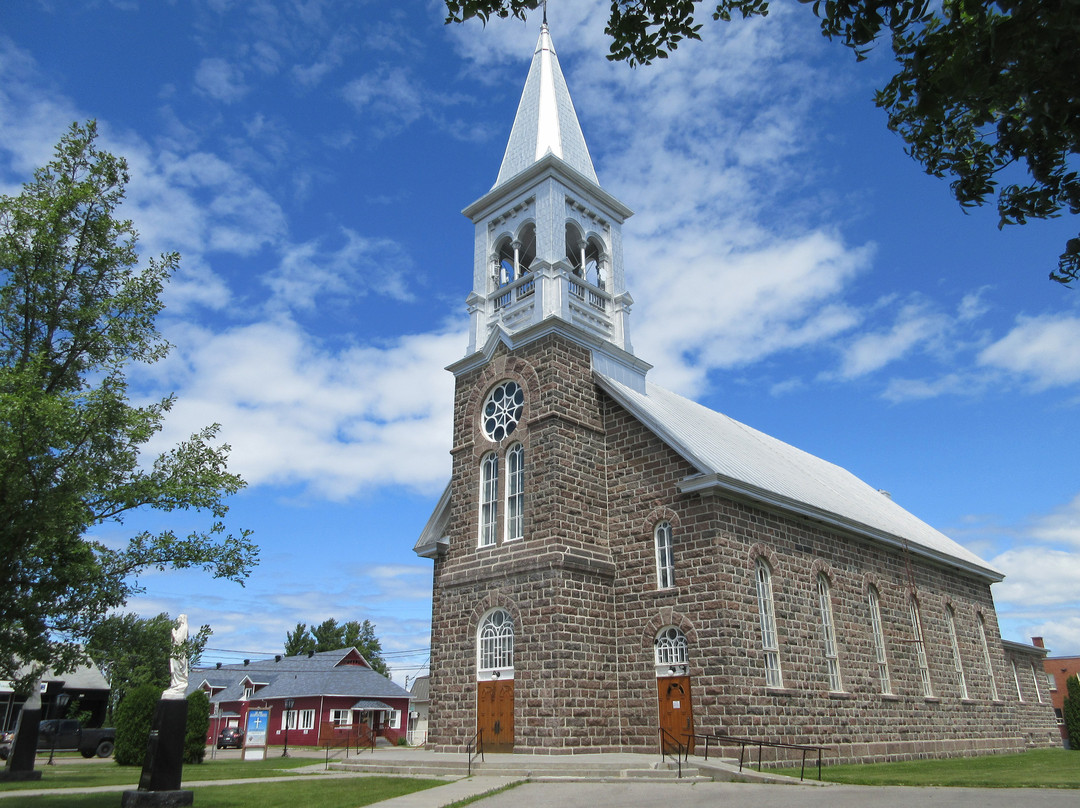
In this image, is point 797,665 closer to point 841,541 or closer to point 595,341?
point 841,541

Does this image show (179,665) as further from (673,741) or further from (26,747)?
(673,741)

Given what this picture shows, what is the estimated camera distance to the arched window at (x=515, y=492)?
22266 millimetres

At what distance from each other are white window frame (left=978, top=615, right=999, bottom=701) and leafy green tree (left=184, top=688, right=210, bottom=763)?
28.8 m

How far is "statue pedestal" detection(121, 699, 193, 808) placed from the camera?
42.2ft

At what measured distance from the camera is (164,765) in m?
13.3

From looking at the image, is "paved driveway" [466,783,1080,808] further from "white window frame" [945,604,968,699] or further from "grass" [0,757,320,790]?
"white window frame" [945,604,968,699]

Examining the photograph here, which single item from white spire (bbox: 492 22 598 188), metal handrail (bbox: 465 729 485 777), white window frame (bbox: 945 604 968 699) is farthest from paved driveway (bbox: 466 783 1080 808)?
white spire (bbox: 492 22 598 188)

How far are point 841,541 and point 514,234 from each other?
47.6ft

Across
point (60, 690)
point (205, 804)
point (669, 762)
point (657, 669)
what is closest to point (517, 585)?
point (657, 669)

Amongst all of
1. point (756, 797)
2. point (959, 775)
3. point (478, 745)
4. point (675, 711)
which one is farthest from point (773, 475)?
point (756, 797)

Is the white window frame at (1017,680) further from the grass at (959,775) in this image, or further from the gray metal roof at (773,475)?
the grass at (959,775)

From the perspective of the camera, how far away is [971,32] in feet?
18.7

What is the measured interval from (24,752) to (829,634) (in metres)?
22.1

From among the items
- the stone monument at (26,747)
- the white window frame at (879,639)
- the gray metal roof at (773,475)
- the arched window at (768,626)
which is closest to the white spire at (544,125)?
the gray metal roof at (773,475)
